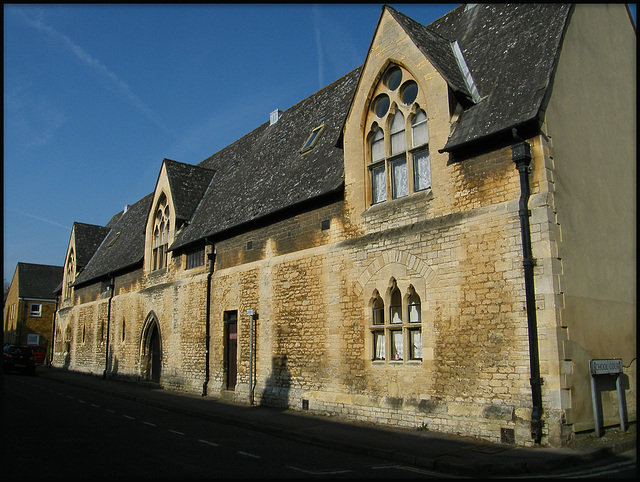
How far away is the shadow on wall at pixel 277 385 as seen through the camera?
50.2 feet

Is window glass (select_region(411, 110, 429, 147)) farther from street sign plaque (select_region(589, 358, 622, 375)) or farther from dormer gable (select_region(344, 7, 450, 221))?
street sign plaque (select_region(589, 358, 622, 375))

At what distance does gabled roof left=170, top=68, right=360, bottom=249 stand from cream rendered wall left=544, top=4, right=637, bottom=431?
5.59m

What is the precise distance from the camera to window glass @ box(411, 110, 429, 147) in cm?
1263

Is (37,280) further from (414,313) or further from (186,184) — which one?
(414,313)

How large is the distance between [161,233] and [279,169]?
806 cm

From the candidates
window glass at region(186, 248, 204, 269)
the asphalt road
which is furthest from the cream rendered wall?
window glass at region(186, 248, 204, 269)

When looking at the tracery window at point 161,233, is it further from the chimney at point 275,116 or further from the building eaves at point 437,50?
the building eaves at point 437,50

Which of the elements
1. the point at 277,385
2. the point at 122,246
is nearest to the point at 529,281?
the point at 277,385

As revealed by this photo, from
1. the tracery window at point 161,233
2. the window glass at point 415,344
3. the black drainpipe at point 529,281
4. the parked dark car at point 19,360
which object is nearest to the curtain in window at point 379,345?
the window glass at point 415,344

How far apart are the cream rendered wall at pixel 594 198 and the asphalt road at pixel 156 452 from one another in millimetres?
4206

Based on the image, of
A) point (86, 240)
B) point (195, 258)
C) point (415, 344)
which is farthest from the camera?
point (86, 240)

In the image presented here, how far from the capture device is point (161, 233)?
80.4 ft

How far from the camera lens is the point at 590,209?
11312mm

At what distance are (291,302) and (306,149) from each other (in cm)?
547
